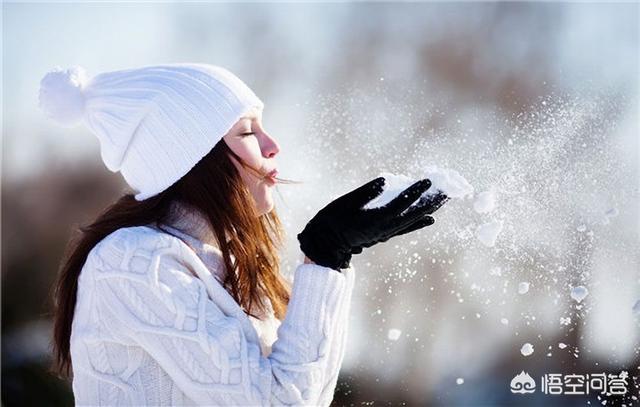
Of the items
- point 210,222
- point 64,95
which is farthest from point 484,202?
point 64,95

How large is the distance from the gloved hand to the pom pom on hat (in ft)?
1.46

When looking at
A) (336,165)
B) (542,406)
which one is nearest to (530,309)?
(542,406)

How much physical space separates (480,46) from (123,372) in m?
2.94

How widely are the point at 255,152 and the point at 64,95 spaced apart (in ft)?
1.09

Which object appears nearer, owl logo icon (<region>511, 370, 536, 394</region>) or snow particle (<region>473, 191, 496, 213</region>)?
snow particle (<region>473, 191, 496, 213</region>)

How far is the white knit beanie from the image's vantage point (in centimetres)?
146

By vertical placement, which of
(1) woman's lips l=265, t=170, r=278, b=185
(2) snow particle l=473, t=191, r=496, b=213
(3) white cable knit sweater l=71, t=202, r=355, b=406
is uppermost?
(2) snow particle l=473, t=191, r=496, b=213

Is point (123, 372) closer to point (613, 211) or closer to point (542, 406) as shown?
point (613, 211)

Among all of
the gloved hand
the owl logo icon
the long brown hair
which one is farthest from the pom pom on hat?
the owl logo icon

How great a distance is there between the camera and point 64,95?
4.94ft

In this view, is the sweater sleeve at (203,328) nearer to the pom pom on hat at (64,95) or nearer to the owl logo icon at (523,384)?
the pom pom on hat at (64,95)

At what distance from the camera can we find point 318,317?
1.36 metres

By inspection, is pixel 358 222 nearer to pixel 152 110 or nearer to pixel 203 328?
pixel 203 328

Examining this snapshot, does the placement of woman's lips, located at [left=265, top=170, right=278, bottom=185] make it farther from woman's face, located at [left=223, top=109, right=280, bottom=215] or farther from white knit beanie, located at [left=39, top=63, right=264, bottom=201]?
white knit beanie, located at [left=39, top=63, right=264, bottom=201]
